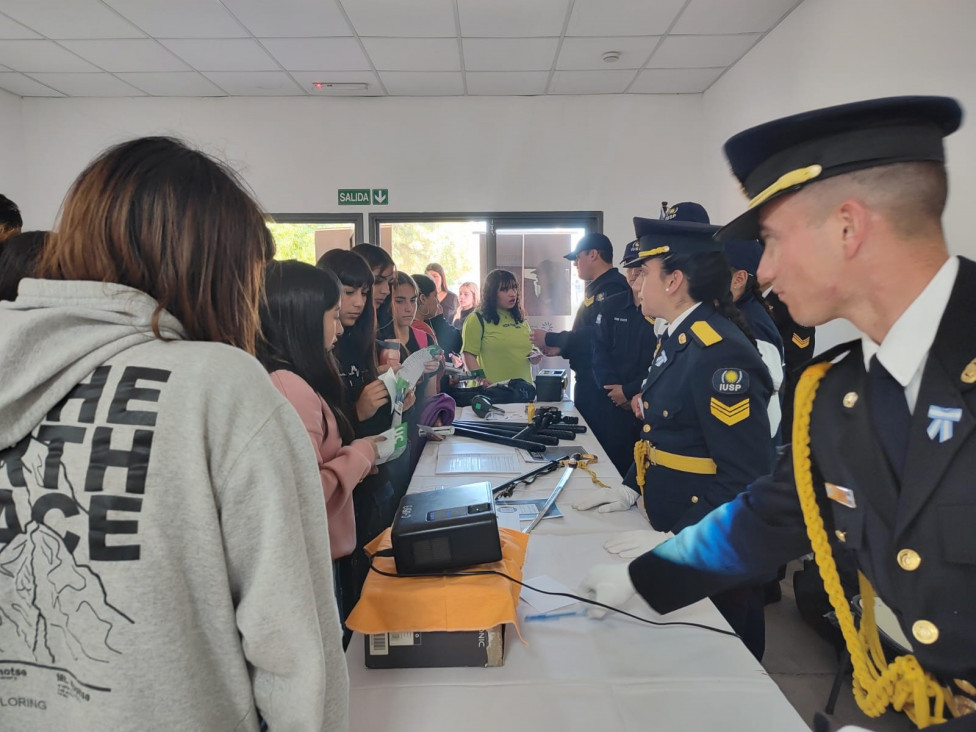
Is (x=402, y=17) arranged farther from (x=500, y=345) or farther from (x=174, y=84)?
(x=174, y=84)

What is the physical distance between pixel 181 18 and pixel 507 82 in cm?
234

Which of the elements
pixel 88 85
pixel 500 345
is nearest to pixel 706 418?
pixel 500 345

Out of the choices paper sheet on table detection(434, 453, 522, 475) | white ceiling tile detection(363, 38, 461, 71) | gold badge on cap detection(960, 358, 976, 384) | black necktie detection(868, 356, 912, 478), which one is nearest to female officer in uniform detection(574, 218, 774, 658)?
paper sheet on table detection(434, 453, 522, 475)

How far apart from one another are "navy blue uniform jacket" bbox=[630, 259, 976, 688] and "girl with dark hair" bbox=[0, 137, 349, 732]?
2.39 feet

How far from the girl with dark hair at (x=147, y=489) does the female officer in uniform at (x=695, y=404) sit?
96 centimetres

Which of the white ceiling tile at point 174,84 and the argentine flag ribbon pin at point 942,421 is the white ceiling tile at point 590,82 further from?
the argentine flag ribbon pin at point 942,421

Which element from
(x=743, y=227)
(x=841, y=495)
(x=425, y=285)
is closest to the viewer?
(x=841, y=495)

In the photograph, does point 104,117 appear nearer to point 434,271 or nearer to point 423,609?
point 434,271

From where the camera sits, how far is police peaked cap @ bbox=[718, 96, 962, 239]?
73 cm

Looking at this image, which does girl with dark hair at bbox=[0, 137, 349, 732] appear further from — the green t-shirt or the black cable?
the green t-shirt

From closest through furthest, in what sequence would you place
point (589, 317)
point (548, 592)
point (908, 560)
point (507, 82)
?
point (908, 560) < point (548, 592) < point (589, 317) < point (507, 82)

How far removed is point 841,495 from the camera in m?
0.81

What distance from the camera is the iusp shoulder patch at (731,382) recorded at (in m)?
1.46

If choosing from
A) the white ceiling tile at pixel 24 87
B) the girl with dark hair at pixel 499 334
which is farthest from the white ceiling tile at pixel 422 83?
the white ceiling tile at pixel 24 87
